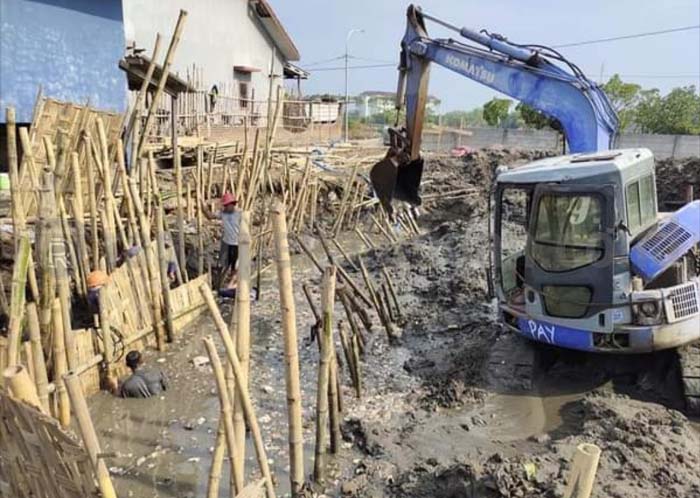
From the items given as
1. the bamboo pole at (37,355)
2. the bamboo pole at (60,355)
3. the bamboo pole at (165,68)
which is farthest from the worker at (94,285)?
the bamboo pole at (37,355)

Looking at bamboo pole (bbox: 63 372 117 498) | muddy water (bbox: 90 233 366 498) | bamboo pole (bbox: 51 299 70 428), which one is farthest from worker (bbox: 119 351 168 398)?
bamboo pole (bbox: 63 372 117 498)

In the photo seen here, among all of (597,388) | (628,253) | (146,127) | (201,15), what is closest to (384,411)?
(597,388)

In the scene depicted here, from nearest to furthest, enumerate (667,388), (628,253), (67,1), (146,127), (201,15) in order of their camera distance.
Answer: (628,253) < (667,388) < (146,127) < (67,1) < (201,15)

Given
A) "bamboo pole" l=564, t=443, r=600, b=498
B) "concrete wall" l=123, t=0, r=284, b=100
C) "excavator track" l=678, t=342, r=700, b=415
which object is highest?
"concrete wall" l=123, t=0, r=284, b=100

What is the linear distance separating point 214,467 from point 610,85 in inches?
1300

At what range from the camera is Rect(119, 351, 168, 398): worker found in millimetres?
6223

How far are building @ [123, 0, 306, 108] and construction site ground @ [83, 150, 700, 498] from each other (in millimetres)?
12511

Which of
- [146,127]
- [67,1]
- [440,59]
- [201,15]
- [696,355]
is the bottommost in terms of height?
[696,355]

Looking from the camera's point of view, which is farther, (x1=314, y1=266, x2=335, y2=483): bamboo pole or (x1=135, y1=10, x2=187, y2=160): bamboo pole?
(x1=135, y1=10, x2=187, y2=160): bamboo pole

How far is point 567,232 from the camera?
6.18 metres

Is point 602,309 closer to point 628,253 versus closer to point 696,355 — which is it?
point 628,253

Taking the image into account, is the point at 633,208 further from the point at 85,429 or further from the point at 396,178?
the point at 85,429

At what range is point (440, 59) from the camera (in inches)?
326

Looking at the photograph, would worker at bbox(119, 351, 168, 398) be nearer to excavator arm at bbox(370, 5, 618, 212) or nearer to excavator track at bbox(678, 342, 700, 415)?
excavator arm at bbox(370, 5, 618, 212)
